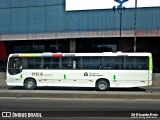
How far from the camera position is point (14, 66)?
29656 millimetres

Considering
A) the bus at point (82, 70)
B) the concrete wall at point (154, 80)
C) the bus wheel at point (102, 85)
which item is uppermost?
the bus at point (82, 70)

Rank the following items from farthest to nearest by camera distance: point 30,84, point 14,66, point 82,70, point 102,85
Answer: point 14,66 → point 30,84 → point 82,70 → point 102,85

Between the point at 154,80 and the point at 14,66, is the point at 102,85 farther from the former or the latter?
the point at 154,80

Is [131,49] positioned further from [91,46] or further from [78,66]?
[78,66]

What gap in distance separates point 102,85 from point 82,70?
1.85m

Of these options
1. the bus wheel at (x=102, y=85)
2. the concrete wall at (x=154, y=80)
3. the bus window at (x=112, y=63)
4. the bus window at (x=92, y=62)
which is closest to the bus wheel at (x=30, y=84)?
the bus window at (x=92, y=62)

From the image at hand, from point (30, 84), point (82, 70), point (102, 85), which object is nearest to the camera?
point (102, 85)

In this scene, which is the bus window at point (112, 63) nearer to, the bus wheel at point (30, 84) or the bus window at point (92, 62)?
the bus window at point (92, 62)

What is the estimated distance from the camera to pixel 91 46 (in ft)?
165

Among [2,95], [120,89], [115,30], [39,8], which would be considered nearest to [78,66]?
[120,89]

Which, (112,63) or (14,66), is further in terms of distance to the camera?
(14,66)

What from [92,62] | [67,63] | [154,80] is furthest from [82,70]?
[154,80]

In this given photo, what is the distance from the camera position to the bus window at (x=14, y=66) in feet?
96.7

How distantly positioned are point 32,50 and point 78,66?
81.4 ft
